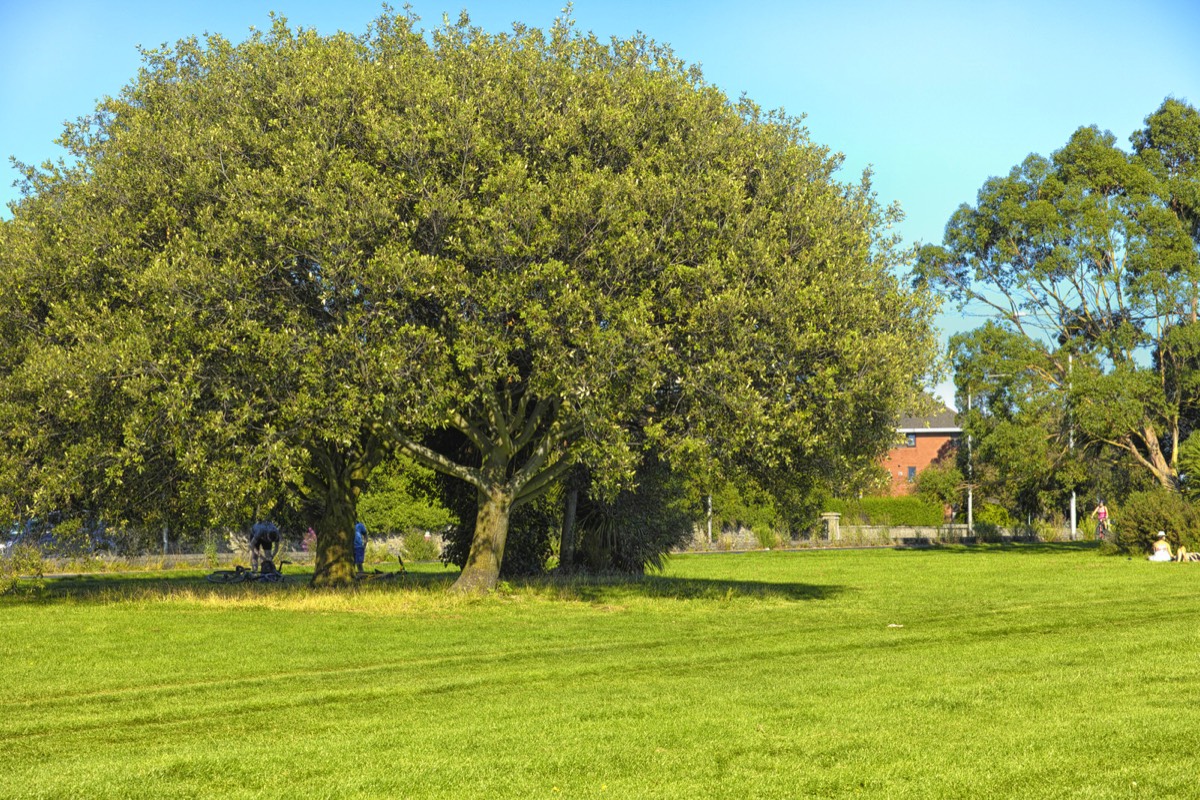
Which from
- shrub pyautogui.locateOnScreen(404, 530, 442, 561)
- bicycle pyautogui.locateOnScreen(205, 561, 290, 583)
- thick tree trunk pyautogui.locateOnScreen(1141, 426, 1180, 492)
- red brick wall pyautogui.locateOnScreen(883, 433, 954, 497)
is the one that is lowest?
bicycle pyautogui.locateOnScreen(205, 561, 290, 583)

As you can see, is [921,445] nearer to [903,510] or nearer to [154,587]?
[903,510]

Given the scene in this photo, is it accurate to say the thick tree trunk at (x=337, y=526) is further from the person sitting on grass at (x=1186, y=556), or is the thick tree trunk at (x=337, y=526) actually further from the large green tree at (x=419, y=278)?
the person sitting on grass at (x=1186, y=556)

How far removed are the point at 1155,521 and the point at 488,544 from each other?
103 feet

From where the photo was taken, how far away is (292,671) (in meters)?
16.1

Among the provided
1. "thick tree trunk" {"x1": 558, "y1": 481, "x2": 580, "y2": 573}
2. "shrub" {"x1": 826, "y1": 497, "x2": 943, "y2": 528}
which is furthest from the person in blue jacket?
"shrub" {"x1": 826, "y1": 497, "x2": 943, "y2": 528}

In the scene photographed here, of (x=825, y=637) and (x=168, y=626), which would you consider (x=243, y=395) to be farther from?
(x=825, y=637)

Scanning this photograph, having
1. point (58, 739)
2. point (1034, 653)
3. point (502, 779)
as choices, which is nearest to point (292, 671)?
point (58, 739)

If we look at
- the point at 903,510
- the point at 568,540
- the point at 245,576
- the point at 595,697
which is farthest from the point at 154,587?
the point at 903,510

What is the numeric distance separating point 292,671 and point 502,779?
24.3ft

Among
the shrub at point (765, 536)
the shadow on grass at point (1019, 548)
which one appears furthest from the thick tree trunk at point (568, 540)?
the shrub at point (765, 536)

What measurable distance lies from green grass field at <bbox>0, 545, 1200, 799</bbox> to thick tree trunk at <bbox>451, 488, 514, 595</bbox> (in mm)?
518

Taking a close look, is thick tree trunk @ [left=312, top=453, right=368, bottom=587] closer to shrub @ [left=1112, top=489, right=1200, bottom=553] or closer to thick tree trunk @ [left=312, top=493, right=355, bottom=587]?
thick tree trunk @ [left=312, top=493, right=355, bottom=587]

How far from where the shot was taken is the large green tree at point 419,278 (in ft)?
72.2

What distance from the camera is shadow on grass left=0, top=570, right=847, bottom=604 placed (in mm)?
27797
